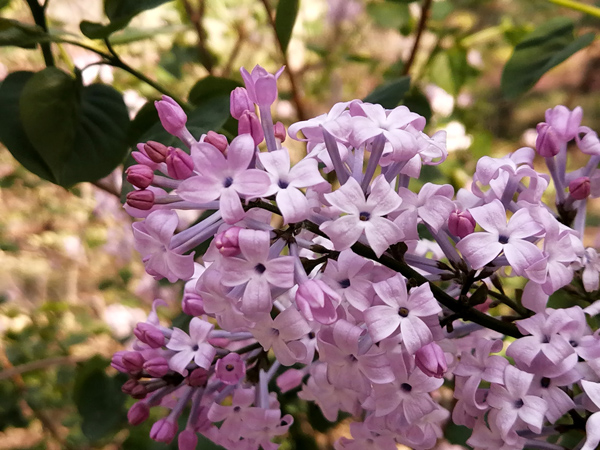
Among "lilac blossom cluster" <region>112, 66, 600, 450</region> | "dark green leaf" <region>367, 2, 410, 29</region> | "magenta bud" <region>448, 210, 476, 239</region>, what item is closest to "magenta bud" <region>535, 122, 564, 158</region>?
"lilac blossom cluster" <region>112, 66, 600, 450</region>

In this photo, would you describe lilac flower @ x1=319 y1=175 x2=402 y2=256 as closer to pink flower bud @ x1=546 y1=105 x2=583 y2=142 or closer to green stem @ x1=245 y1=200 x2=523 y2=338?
green stem @ x1=245 y1=200 x2=523 y2=338

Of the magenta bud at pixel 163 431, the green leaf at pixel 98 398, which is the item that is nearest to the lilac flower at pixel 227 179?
the magenta bud at pixel 163 431

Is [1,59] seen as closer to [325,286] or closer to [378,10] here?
Answer: [378,10]

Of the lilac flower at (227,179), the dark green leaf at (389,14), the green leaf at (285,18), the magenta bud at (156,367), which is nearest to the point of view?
the lilac flower at (227,179)

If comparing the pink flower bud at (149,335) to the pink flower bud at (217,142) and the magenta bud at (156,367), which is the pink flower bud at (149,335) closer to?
the magenta bud at (156,367)

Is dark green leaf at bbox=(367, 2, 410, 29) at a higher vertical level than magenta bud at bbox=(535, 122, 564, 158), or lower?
lower

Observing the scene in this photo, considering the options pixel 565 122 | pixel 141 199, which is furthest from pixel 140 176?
pixel 565 122

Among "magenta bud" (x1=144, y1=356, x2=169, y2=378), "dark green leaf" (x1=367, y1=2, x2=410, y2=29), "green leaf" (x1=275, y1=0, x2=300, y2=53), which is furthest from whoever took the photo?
"dark green leaf" (x1=367, y1=2, x2=410, y2=29)
